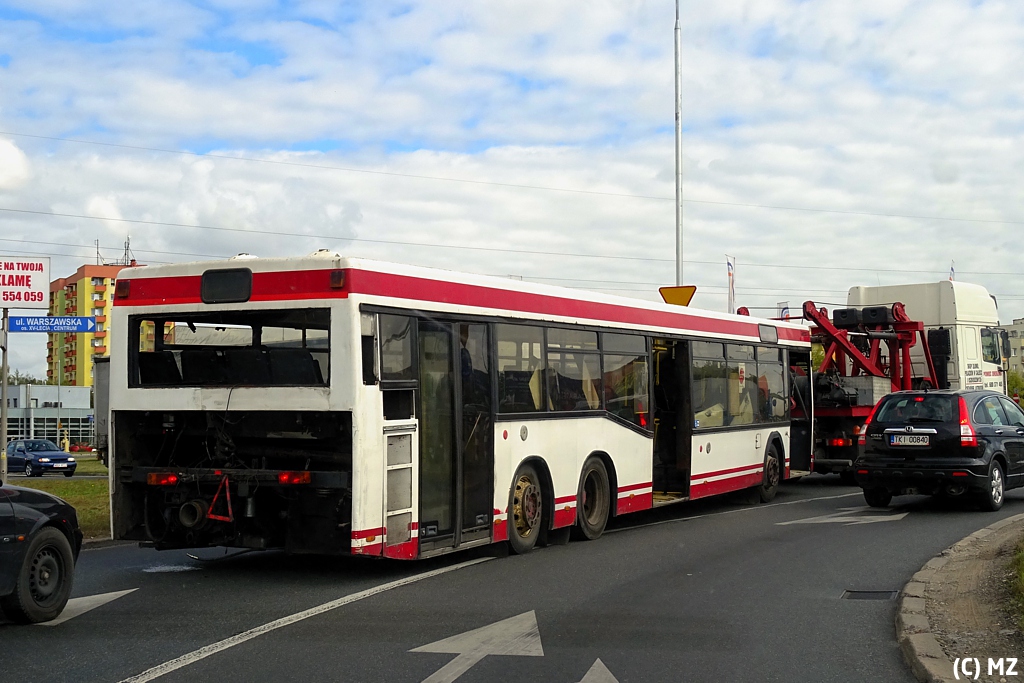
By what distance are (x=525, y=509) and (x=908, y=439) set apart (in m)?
6.67

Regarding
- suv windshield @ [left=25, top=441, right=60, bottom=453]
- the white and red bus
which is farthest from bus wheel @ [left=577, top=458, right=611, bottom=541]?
suv windshield @ [left=25, top=441, right=60, bottom=453]

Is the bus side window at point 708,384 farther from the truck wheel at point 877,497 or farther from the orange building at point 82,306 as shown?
the orange building at point 82,306

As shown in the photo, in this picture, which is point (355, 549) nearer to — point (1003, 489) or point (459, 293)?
point (459, 293)

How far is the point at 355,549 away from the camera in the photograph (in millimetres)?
9508

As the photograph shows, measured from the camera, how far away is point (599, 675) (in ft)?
21.8

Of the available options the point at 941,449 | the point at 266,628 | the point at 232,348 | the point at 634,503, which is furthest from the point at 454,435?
the point at 941,449

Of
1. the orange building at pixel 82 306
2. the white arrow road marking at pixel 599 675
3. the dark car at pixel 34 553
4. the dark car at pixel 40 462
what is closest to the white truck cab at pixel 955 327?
the white arrow road marking at pixel 599 675

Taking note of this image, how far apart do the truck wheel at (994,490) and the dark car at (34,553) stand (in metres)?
12.1

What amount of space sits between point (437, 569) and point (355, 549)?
1584mm

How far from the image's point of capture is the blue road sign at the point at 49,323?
53.4 ft

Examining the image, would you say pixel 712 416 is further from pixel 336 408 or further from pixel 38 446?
pixel 38 446

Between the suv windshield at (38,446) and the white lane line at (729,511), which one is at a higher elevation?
the suv windshield at (38,446)

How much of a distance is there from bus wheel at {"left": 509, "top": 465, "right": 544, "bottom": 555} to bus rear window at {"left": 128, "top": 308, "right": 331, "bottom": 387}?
296 cm

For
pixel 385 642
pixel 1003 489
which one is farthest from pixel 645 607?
pixel 1003 489
